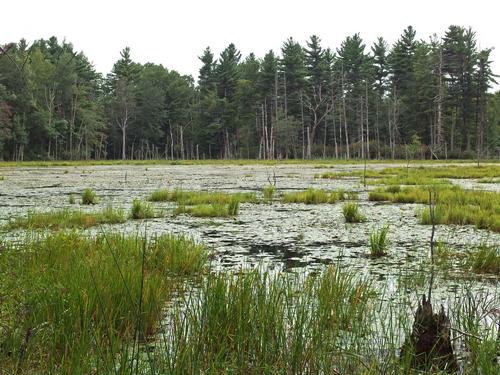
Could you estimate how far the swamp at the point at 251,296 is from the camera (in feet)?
8.07

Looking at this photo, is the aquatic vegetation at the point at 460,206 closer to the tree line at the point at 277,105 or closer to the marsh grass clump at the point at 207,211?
the marsh grass clump at the point at 207,211

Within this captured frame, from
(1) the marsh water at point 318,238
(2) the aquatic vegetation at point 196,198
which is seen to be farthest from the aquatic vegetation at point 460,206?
(2) the aquatic vegetation at point 196,198

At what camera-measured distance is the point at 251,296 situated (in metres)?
3.14

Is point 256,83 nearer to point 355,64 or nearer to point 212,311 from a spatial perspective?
point 355,64

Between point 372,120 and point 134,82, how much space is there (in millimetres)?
39498

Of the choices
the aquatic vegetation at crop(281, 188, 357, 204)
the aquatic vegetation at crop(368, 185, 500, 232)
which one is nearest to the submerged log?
the aquatic vegetation at crop(368, 185, 500, 232)

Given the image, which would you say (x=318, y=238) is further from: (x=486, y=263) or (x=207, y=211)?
(x=207, y=211)

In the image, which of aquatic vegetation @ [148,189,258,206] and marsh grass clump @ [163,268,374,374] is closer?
marsh grass clump @ [163,268,374,374]

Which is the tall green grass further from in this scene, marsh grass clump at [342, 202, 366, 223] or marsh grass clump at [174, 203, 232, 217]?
marsh grass clump at [342, 202, 366, 223]

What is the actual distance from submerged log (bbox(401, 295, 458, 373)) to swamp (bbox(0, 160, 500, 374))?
1 cm

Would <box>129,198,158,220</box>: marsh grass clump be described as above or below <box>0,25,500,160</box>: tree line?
below

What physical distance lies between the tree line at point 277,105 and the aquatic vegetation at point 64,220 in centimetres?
4088

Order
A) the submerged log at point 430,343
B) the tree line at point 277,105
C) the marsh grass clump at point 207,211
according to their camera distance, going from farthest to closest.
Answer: the tree line at point 277,105
the marsh grass clump at point 207,211
the submerged log at point 430,343

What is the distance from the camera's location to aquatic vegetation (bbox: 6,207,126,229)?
6.93 metres
